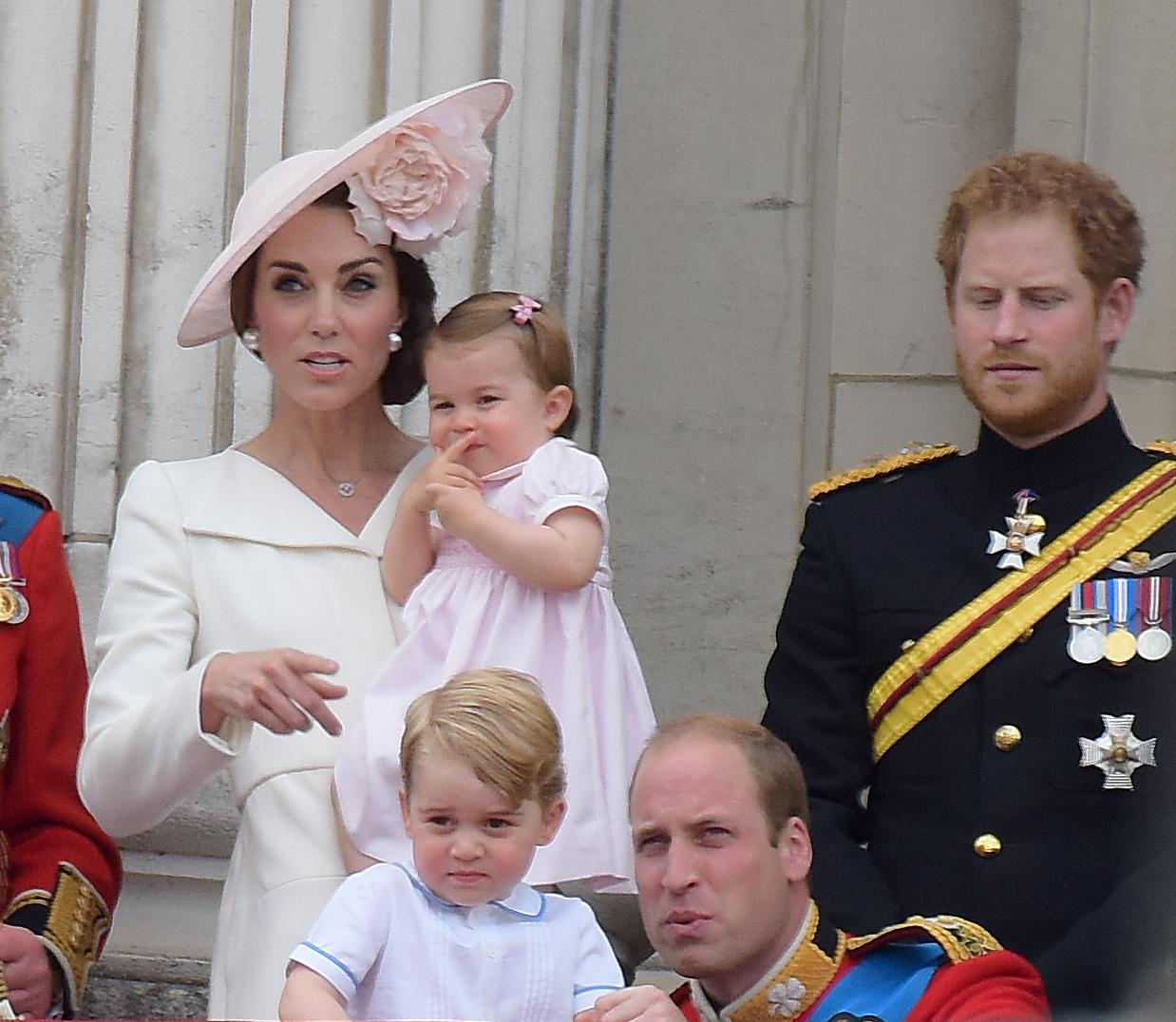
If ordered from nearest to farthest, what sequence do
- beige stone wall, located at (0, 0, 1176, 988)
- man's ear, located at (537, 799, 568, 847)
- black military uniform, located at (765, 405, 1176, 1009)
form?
man's ear, located at (537, 799, 568, 847) < black military uniform, located at (765, 405, 1176, 1009) < beige stone wall, located at (0, 0, 1176, 988)

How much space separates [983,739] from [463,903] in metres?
0.79

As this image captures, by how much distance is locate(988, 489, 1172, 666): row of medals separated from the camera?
352 centimetres

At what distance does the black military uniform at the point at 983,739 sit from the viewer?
11.3 feet

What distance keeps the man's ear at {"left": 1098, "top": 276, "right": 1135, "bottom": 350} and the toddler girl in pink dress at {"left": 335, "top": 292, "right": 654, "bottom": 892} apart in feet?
2.21

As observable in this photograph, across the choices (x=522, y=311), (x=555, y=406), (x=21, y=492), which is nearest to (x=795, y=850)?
(x=555, y=406)

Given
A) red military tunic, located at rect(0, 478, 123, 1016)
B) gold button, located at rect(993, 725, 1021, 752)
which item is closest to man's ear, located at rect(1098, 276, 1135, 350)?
gold button, located at rect(993, 725, 1021, 752)

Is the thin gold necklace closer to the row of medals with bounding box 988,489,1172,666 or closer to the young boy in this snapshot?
the young boy

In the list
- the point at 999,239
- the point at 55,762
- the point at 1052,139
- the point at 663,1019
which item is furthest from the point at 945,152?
the point at 663,1019

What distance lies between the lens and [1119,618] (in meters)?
3.55

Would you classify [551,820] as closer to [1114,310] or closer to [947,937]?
[947,937]

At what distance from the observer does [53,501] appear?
4.57 metres

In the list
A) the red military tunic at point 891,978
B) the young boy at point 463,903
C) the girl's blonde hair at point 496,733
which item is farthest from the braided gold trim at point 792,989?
the girl's blonde hair at point 496,733

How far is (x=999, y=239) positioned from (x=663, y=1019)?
3.81ft

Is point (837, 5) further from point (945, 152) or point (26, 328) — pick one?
point (26, 328)
